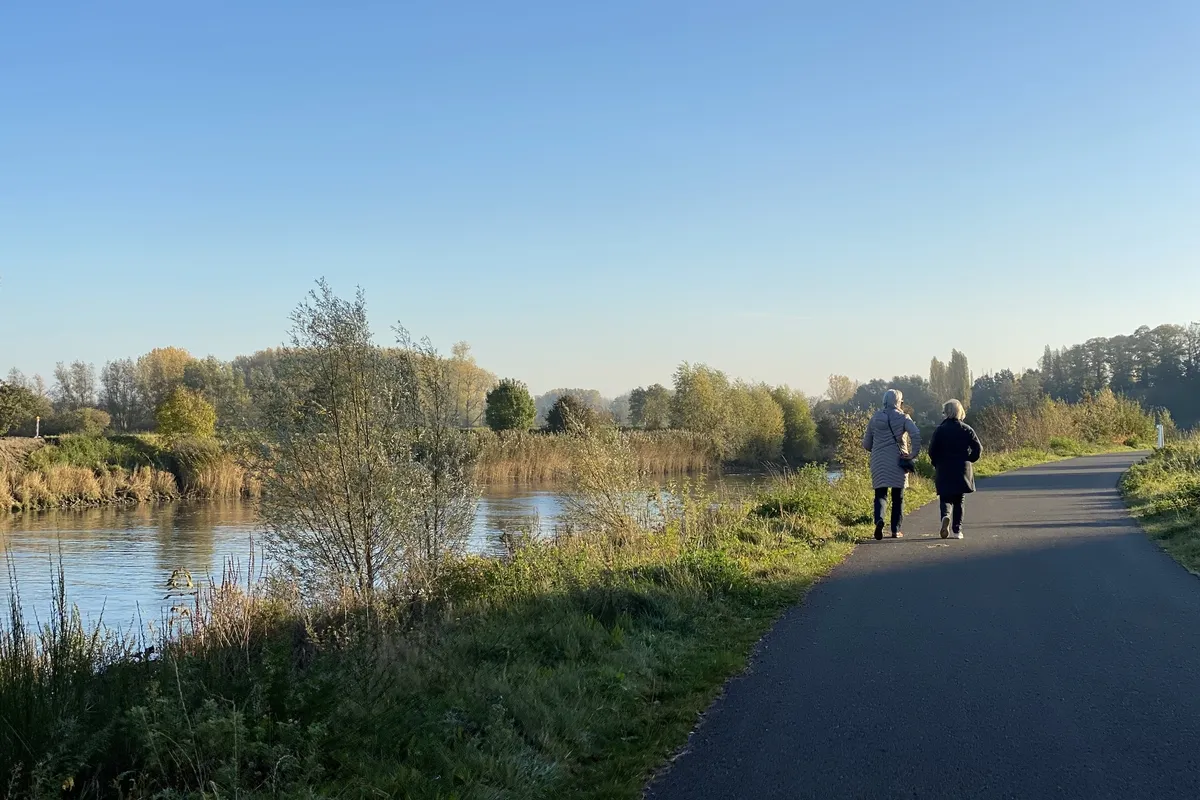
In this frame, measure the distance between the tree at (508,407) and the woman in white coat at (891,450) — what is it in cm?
4429

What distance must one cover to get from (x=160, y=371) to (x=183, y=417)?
61243 mm

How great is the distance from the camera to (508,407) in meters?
57.4

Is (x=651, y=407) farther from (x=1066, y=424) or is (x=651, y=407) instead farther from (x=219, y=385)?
(x=219, y=385)

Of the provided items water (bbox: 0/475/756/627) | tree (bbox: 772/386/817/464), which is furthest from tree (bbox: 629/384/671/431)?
water (bbox: 0/475/756/627)

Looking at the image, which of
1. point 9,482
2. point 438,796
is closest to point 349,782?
point 438,796

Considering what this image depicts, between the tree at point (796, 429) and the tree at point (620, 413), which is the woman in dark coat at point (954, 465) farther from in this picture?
the tree at point (796, 429)

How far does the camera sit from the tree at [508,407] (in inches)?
2251

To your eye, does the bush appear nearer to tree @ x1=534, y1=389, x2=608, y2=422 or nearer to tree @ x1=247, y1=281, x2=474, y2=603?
tree @ x1=534, y1=389, x2=608, y2=422

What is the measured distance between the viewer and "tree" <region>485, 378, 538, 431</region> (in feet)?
188

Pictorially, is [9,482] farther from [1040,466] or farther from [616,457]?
[1040,466]

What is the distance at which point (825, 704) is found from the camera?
5547 millimetres

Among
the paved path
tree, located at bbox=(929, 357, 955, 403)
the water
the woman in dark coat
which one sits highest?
tree, located at bbox=(929, 357, 955, 403)

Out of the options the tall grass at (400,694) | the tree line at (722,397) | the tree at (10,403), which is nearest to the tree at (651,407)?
the tree line at (722,397)

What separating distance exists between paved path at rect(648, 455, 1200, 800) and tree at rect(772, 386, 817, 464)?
188 ft
